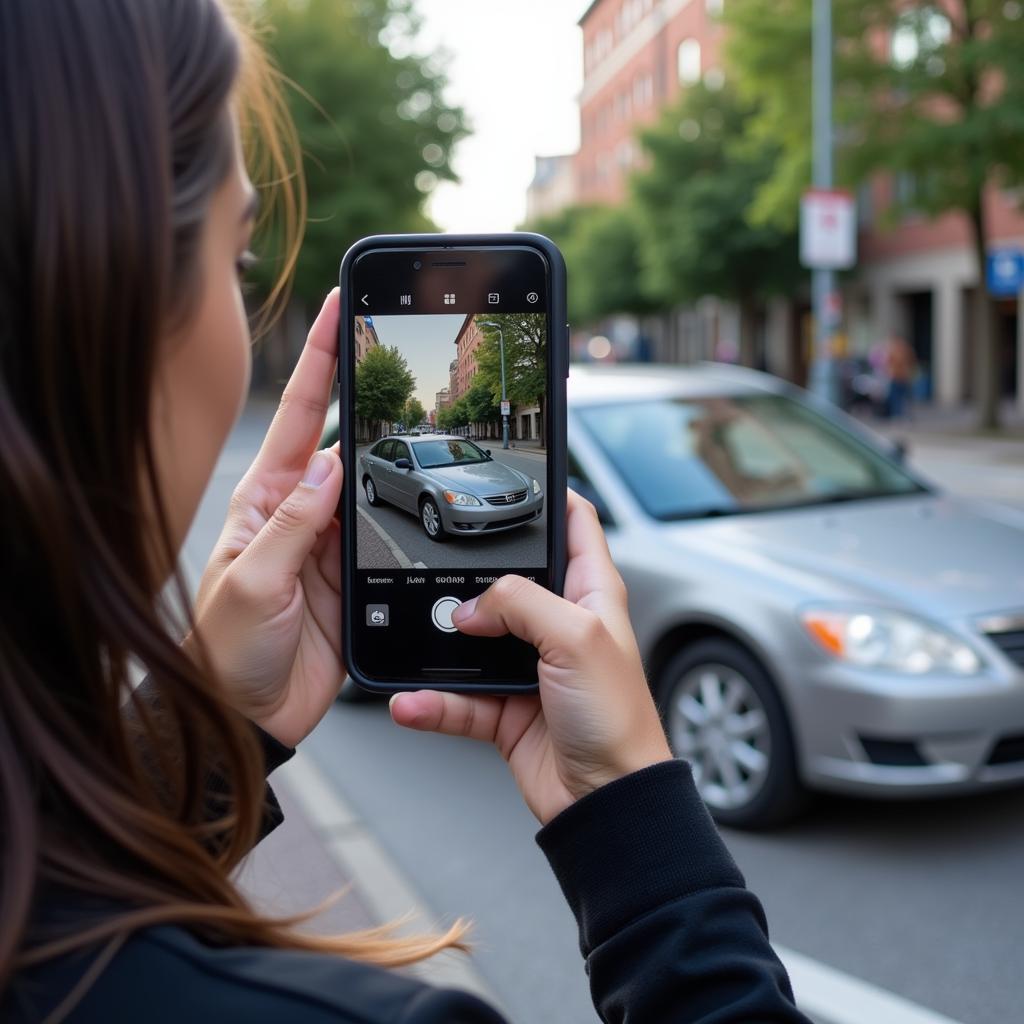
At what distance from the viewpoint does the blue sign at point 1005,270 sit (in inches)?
739

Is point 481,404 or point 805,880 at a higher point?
point 481,404

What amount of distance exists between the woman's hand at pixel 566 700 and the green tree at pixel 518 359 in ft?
0.65

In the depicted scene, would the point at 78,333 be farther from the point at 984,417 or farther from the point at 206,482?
the point at 984,417

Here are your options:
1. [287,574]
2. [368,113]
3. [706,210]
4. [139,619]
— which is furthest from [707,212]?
[139,619]

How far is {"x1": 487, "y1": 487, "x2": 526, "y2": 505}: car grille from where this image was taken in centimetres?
164

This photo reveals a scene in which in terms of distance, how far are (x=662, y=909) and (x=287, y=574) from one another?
57cm

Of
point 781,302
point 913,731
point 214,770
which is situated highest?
point 781,302

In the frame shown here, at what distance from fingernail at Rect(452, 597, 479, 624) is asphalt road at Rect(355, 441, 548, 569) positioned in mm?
59

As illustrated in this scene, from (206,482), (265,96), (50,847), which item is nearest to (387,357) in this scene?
(265,96)

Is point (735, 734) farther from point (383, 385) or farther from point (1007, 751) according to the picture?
point (383, 385)

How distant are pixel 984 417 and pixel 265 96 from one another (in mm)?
23943

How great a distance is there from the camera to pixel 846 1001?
3.24 m

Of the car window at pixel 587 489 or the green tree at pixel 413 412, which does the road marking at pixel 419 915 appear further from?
the car window at pixel 587 489

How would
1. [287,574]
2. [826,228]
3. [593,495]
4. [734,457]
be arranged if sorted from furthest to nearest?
[826,228] → [734,457] → [593,495] → [287,574]
